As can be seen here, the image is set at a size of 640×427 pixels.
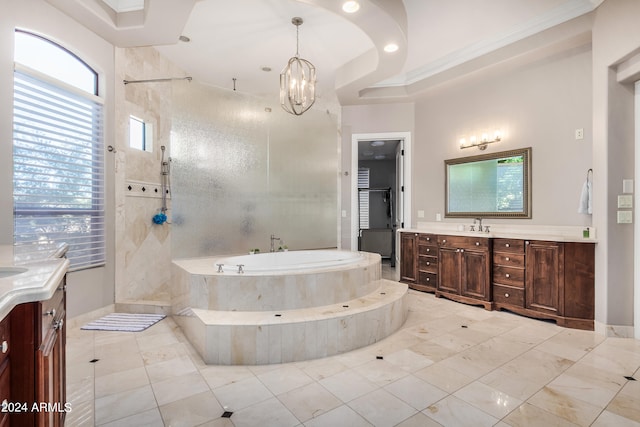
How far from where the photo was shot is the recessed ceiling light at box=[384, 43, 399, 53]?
129 inches

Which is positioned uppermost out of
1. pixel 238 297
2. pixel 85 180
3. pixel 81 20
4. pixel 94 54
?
pixel 81 20

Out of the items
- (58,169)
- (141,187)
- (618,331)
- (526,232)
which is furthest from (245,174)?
(618,331)

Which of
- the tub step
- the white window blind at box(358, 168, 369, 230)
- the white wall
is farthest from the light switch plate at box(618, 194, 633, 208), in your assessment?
the white window blind at box(358, 168, 369, 230)

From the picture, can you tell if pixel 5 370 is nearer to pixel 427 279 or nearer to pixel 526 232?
pixel 427 279

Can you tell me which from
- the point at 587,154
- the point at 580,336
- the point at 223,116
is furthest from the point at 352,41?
the point at 580,336

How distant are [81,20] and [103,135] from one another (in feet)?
3.36

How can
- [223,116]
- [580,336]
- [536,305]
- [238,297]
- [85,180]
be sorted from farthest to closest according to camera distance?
1. [223,116]
2. [536,305]
3. [85,180]
4. [580,336]
5. [238,297]

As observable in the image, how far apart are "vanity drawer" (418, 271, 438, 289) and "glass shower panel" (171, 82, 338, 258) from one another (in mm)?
1373

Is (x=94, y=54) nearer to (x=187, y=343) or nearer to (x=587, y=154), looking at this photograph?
(x=187, y=343)

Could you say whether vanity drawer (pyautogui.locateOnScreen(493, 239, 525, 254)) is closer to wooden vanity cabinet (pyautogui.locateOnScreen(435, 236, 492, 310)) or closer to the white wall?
wooden vanity cabinet (pyautogui.locateOnScreen(435, 236, 492, 310))

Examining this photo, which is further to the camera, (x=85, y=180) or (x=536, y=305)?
(x=536, y=305)

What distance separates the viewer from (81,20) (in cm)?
289

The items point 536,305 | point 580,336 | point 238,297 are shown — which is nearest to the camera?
point 238,297

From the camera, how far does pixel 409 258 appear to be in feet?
14.8
